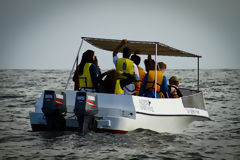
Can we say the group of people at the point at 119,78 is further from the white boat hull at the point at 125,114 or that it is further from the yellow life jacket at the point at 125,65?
the white boat hull at the point at 125,114

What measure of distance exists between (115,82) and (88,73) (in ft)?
2.19

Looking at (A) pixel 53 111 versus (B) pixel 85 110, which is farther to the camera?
(A) pixel 53 111

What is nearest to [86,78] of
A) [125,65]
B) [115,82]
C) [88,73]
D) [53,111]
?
[88,73]

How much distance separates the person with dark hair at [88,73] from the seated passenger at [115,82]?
0.51 ft

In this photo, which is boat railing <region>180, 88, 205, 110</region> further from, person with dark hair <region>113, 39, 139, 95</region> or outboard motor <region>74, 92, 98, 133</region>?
outboard motor <region>74, 92, 98, 133</region>

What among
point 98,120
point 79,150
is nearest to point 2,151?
point 79,150

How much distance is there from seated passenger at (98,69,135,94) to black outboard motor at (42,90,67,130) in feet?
4.17

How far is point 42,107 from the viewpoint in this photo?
29.3ft

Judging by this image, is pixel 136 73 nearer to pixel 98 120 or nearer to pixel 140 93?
pixel 140 93

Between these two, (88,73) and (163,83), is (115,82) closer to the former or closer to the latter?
(88,73)

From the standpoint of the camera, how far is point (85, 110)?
8602mm

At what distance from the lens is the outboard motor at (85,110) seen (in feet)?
28.4

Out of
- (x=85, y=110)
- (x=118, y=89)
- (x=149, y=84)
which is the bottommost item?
(x=85, y=110)

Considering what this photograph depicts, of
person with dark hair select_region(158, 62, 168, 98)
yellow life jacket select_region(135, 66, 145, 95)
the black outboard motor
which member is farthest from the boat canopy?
the black outboard motor
